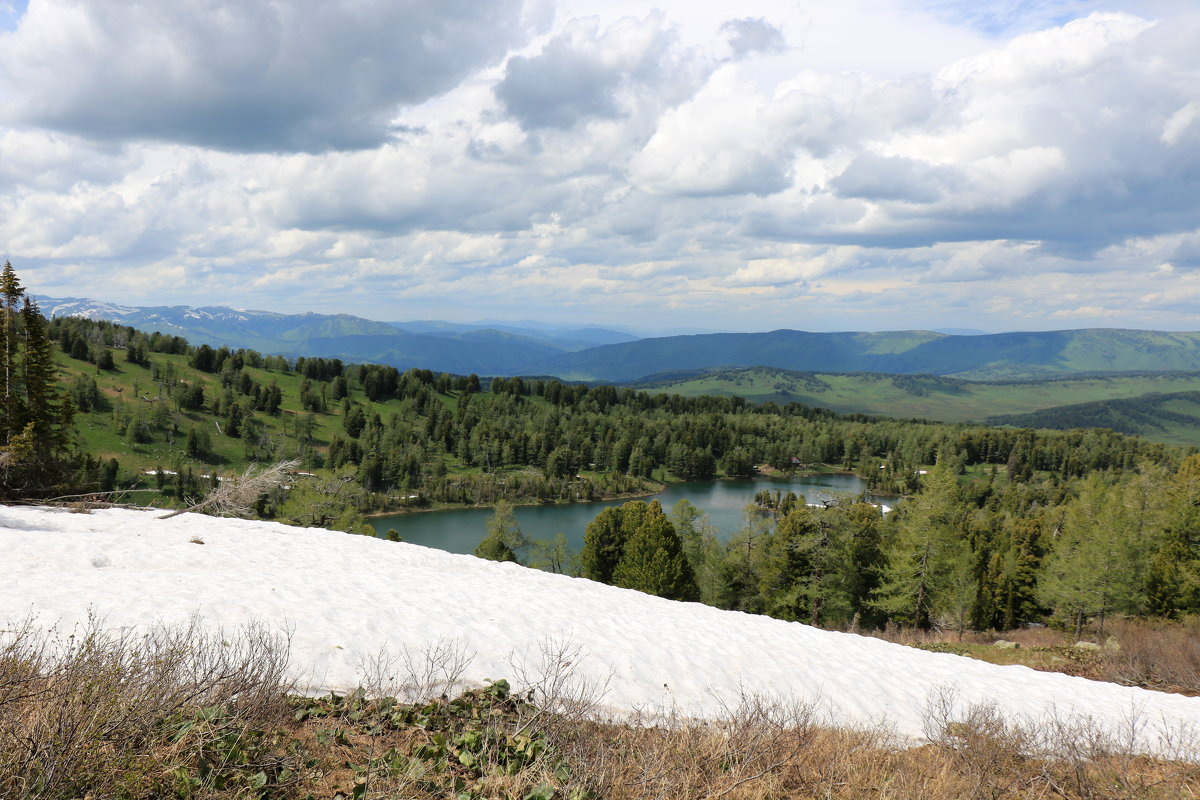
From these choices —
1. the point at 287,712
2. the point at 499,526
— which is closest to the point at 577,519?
the point at 499,526

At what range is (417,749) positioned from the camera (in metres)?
6.75

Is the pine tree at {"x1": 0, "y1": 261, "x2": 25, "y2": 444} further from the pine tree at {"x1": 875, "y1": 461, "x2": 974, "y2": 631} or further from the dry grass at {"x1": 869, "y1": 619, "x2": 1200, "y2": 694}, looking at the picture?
the pine tree at {"x1": 875, "y1": 461, "x2": 974, "y2": 631}

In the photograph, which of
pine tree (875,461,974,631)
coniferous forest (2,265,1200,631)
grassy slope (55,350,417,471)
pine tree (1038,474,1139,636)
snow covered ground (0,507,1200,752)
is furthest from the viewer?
grassy slope (55,350,417,471)

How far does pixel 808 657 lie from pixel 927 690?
8.97ft

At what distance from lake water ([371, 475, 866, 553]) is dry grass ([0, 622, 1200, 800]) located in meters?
68.7

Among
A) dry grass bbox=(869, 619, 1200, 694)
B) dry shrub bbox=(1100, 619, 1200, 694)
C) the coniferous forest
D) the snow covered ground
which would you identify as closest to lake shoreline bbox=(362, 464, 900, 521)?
the coniferous forest

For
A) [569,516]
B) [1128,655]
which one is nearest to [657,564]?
[1128,655]

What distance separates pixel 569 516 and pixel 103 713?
4686 inches

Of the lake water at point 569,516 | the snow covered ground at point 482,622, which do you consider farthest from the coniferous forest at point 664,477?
the snow covered ground at point 482,622

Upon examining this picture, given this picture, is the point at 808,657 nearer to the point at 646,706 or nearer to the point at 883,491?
the point at 646,706

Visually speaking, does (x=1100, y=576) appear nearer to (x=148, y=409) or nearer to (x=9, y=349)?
(x=9, y=349)

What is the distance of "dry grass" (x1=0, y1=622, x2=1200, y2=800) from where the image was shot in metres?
4.99

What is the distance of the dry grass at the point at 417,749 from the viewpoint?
16.4 ft

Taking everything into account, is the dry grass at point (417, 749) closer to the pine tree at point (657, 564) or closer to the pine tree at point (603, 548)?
the pine tree at point (657, 564)
